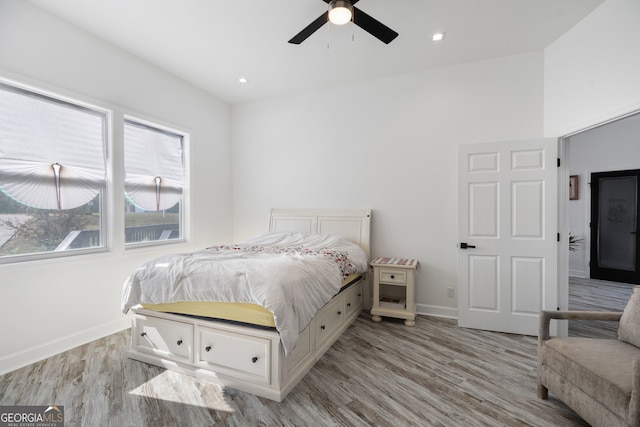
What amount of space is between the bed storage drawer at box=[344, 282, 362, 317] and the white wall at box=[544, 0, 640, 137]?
2768mm

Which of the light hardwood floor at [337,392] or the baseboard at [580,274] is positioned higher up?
the baseboard at [580,274]

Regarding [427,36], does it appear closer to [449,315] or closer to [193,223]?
[449,315]

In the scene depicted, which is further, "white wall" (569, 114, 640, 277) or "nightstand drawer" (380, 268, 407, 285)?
"white wall" (569, 114, 640, 277)

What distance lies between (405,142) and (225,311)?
3003mm

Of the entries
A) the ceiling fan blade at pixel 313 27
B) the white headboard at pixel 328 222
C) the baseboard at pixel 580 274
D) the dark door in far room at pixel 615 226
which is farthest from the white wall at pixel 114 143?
the dark door in far room at pixel 615 226

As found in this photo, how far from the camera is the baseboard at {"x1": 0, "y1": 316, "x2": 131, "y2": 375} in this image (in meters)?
2.38

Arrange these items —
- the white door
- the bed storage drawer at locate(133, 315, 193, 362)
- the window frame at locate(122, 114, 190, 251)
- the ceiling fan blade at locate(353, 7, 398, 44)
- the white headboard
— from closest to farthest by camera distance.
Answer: the ceiling fan blade at locate(353, 7, 398, 44)
the bed storage drawer at locate(133, 315, 193, 362)
the white door
the window frame at locate(122, 114, 190, 251)
the white headboard

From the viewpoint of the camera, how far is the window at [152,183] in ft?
11.3

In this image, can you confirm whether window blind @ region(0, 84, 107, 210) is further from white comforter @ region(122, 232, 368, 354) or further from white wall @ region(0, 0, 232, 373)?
white comforter @ region(122, 232, 368, 354)

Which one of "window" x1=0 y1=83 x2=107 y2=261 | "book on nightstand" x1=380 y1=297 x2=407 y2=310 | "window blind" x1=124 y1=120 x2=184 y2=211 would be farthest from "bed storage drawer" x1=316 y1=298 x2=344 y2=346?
"window blind" x1=124 y1=120 x2=184 y2=211

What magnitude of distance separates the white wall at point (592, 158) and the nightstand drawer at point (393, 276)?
462cm

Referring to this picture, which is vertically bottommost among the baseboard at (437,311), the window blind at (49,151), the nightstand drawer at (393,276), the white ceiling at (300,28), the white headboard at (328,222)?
the baseboard at (437,311)

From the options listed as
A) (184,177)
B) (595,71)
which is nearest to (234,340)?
(184,177)

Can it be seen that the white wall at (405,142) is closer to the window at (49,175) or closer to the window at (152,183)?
the window at (152,183)
